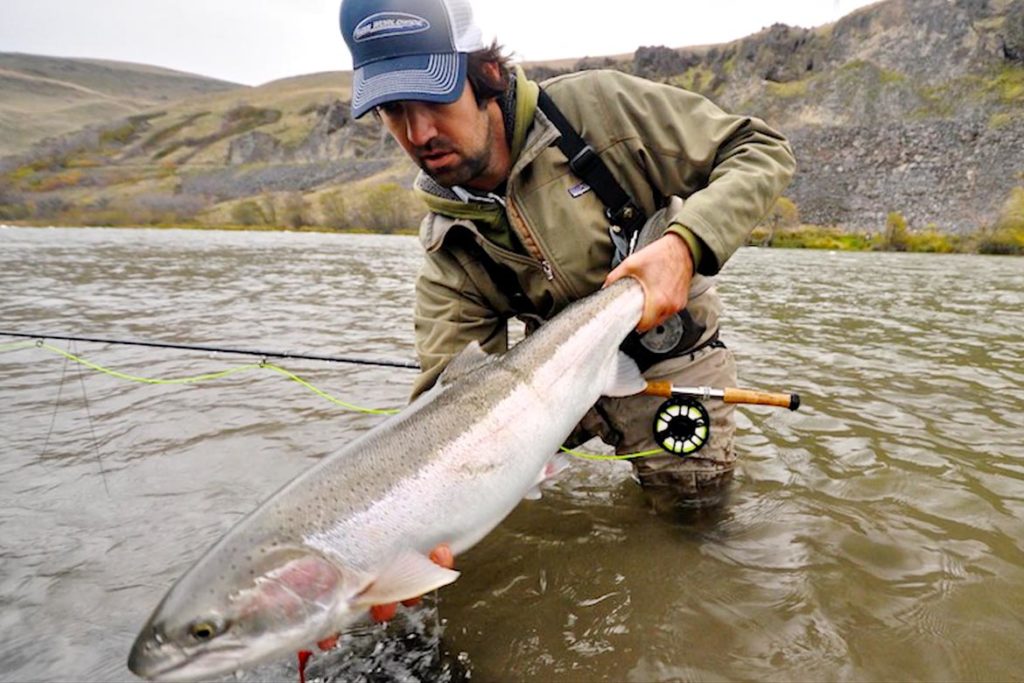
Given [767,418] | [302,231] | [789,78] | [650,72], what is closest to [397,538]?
[767,418]

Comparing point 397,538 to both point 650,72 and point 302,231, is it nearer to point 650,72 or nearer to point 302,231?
point 302,231

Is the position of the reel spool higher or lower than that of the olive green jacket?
lower

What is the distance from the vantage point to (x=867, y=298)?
12.7 m

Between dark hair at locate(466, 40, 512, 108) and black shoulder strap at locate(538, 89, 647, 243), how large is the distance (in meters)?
0.22

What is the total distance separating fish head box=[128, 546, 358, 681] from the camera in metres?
1.59

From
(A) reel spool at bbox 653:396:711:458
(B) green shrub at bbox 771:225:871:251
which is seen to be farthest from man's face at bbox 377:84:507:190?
(B) green shrub at bbox 771:225:871:251

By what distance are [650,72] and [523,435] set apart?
333ft

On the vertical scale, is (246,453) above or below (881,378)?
above

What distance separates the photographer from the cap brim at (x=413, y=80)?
2.33 m

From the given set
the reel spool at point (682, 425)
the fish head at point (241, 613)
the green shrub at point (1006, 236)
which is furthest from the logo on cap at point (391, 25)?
the green shrub at point (1006, 236)

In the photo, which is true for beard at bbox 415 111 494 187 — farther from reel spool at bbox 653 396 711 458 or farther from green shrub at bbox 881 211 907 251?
green shrub at bbox 881 211 907 251

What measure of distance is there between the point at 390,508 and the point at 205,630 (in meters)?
0.55

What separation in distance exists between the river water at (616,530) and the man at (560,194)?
571 mm

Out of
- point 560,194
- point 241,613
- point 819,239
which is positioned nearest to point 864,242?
point 819,239
